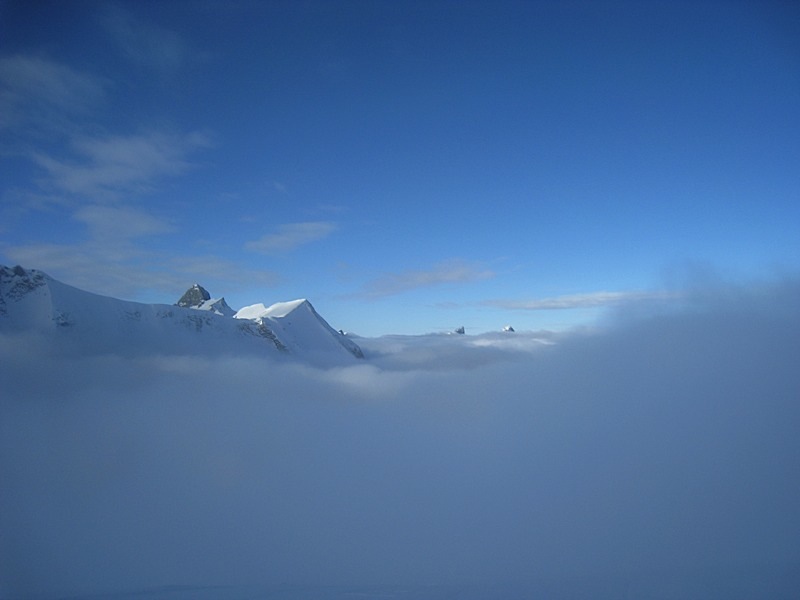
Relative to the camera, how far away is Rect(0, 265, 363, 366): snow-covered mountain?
8419 cm

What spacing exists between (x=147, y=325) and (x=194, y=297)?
6566 cm

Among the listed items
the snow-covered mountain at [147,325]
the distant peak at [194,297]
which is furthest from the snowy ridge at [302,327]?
the distant peak at [194,297]

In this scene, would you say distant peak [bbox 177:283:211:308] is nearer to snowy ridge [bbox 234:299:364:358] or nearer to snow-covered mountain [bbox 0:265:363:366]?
snow-covered mountain [bbox 0:265:363:366]

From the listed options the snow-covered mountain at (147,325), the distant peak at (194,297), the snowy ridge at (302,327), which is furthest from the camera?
the distant peak at (194,297)

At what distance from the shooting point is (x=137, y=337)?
10225 centimetres

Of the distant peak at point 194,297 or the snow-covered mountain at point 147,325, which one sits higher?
the distant peak at point 194,297

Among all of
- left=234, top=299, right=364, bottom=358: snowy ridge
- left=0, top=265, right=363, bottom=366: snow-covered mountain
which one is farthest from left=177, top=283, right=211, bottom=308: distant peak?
left=234, top=299, right=364, bottom=358: snowy ridge

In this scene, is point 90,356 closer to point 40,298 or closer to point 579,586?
point 40,298

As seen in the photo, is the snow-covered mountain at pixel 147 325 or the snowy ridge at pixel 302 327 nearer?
the snow-covered mountain at pixel 147 325

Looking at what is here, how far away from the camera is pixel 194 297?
169 metres

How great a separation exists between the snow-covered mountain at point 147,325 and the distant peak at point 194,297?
0.40 m

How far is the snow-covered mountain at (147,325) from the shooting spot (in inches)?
3314

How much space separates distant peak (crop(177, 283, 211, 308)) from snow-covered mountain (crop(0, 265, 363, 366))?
395mm

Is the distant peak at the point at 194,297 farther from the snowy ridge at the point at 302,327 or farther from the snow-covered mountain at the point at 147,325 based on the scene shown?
the snowy ridge at the point at 302,327
